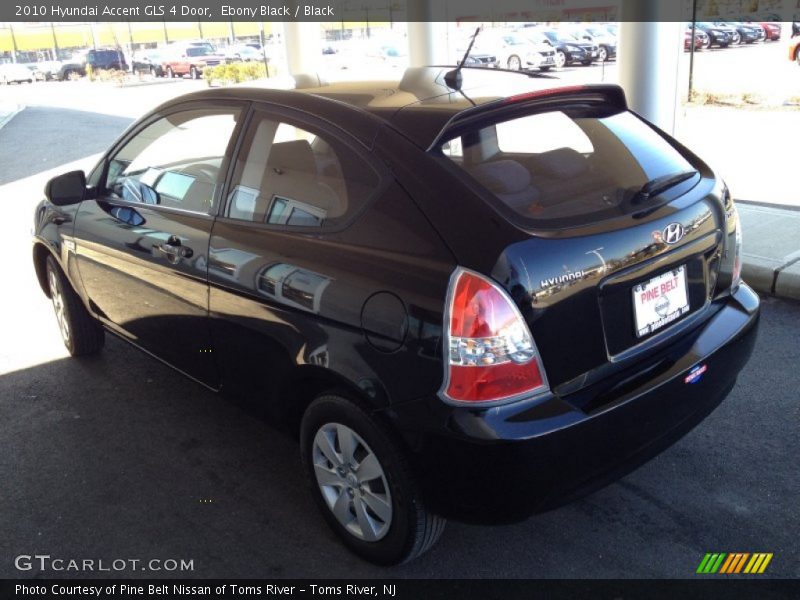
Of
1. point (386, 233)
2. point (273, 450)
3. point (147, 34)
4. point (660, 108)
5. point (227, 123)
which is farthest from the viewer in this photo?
point (147, 34)

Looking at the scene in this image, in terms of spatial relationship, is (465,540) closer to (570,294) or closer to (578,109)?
(570,294)

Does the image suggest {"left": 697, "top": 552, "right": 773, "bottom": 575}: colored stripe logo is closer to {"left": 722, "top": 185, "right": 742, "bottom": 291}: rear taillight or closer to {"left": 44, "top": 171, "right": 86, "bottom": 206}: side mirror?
{"left": 722, "top": 185, "right": 742, "bottom": 291}: rear taillight

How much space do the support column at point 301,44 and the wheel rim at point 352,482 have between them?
7578mm

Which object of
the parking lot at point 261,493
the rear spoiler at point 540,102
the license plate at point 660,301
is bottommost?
the parking lot at point 261,493

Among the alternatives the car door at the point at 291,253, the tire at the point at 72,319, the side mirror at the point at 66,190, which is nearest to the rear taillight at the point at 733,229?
the car door at the point at 291,253

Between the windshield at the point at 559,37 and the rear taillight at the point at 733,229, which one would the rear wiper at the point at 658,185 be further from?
the windshield at the point at 559,37

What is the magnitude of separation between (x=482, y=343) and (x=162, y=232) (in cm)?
179

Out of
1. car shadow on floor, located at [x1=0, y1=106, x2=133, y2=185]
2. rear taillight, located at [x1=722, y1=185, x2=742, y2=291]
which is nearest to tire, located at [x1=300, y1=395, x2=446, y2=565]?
rear taillight, located at [x1=722, y1=185, x2=742, y2=291]

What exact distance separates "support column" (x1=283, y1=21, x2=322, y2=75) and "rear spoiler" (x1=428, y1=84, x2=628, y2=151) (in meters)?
7.06

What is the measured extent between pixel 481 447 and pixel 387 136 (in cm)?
110

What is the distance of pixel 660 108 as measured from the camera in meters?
6.52

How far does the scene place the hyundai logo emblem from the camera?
106 inches

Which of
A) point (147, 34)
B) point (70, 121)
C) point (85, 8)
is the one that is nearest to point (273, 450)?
point (70, 121)

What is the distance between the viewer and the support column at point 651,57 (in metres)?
6.27
